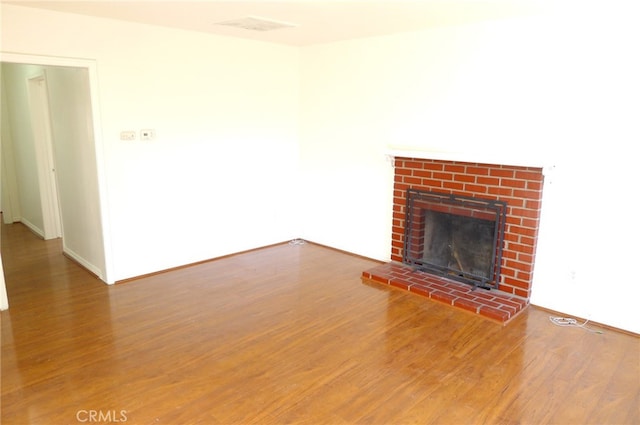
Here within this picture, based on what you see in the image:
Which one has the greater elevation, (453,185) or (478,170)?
(478,170)

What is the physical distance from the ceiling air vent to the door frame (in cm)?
121

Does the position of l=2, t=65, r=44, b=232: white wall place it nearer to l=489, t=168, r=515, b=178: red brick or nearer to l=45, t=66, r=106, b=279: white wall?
l=45, t=66, r=106, b=279: white wall

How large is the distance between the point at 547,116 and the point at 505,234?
103cm

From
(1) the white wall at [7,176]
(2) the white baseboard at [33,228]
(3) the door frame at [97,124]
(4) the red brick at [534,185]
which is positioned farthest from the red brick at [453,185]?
(1) the white wall at [7,176]

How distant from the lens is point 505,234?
3850mm

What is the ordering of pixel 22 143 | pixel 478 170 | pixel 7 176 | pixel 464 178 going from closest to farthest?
pixel 478 170
pixel 464 178
pixel 22 143
pixel 7 176

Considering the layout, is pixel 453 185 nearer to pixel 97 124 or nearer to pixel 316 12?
pixel 316 12

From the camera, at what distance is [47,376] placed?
8.83ft

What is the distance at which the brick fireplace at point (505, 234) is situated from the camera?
3.65 m

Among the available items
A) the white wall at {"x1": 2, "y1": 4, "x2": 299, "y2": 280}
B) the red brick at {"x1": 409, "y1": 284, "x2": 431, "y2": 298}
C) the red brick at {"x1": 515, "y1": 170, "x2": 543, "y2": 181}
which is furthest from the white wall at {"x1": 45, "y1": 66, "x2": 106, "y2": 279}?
the red brick at {"x1": 515, "y1": 170, "x2": 543, "y2": 181}

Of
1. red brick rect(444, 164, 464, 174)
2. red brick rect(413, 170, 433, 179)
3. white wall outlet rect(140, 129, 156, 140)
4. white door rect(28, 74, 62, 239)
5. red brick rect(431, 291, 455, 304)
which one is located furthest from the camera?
white door rect(28, 74, 62, 239)

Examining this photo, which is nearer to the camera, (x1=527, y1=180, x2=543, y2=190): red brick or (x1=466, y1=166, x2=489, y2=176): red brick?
(x1=527, y1=180, x2=543, y2=190): red brick

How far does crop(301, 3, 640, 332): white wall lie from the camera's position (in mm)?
3234

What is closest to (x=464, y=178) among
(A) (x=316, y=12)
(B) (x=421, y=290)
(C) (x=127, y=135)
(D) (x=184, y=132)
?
(B) (x=421, y=290)
